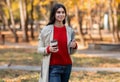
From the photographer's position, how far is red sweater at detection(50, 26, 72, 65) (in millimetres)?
5480

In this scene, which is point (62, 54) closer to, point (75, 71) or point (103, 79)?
point (103, 79)

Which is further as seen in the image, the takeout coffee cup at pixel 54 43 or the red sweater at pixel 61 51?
the red sweater at pixel 61 51

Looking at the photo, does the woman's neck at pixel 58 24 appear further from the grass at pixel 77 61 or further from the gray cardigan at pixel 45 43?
the grass at pixel 77 61

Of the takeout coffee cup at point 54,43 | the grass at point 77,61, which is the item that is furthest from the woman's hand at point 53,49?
the grass at point 77,61

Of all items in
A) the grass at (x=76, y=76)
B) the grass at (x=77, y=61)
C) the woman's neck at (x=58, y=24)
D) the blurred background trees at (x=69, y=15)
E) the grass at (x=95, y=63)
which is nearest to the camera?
the woman's neck at (x=58, y=24)

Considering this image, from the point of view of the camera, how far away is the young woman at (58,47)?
5480mm

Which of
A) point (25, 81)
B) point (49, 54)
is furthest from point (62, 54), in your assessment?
point (25, 81)

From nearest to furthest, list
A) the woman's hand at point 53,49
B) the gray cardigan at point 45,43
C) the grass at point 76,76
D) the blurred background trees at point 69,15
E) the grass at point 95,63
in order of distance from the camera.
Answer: the woman's hand at point 53,49 → the gray cardigan at point 45,43 → the grass at point 76,76 → the grass at point 95,63 → the blurred background trees at point 69,15

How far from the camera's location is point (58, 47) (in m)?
5.41

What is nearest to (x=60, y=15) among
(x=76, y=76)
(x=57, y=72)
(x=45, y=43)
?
(x=45, y=43)

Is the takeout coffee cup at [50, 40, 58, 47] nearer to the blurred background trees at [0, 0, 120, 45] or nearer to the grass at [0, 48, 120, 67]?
the grass at [0, 48, 120, 67]

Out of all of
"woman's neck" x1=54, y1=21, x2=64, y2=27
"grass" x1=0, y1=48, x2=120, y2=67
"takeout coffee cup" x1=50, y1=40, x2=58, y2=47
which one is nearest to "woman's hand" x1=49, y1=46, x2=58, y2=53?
"takeout coffee cup" x1=50, y1=40, x2=58, y2=47

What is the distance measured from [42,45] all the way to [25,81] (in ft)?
15.6

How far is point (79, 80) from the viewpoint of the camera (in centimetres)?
1052
